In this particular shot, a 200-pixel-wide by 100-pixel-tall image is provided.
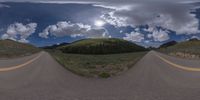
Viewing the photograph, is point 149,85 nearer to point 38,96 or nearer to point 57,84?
point 57,84

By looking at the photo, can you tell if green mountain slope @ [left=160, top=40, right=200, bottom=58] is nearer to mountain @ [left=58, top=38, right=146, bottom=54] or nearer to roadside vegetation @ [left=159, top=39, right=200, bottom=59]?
roadside vegetation @ [left=159, top=39, right=200, bottom=59]

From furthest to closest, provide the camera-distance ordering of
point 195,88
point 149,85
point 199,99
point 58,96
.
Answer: point 149,85 < point 195,88 < point 58,96 < point 199,99

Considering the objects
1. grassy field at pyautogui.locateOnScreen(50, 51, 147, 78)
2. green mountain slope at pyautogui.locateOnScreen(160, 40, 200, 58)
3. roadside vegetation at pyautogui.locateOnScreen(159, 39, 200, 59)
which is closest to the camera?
grassy field at pyautogui.locateOnScreen(50, 51, 147, 78)

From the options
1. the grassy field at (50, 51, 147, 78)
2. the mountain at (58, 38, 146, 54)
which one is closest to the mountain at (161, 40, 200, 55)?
the mountain at (58, 38, 146, 54)

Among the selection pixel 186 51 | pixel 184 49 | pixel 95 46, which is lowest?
pixel 184 49

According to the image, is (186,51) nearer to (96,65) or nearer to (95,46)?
(95,46)

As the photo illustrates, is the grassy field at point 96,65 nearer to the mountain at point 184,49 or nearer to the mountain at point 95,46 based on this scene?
the mountain at point 95,46

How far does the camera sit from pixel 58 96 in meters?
9.80

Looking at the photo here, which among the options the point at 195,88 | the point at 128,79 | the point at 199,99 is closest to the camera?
the point at 199,99

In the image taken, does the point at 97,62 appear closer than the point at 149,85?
No

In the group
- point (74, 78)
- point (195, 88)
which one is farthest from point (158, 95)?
point (74, 78)

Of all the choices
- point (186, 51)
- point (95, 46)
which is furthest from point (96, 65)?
point (186, 51)

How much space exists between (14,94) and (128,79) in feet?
15.7

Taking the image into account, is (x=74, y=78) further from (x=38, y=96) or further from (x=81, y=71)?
(x=38, y=96)
